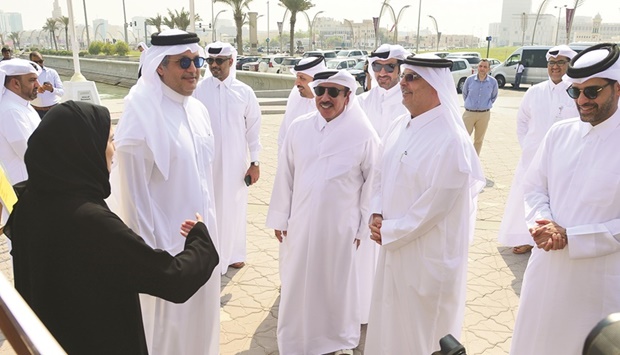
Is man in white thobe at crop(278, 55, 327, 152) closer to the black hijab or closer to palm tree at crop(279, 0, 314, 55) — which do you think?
the black hijab

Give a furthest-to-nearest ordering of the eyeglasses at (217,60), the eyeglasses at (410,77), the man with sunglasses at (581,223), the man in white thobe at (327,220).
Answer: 1. the eyeglasses at (217,60)
2. the man in white thobe at (327,220)
3. the eyeglasses at (410,77)
4. the man with sunglasses at (581,223)

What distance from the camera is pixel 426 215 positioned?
2527 millimetres

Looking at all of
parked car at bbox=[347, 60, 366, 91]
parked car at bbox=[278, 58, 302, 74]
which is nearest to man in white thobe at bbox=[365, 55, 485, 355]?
parked car at bbox=[347, 60, 366, 91]

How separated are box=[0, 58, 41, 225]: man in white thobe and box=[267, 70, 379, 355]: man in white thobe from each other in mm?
2376

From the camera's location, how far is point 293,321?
3219 millimetres

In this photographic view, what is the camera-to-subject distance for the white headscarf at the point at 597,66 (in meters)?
2.31

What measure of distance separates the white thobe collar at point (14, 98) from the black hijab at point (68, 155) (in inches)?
119

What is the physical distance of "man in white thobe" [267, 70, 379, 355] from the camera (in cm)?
311

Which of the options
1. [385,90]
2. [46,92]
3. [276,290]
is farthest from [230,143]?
[46,92]

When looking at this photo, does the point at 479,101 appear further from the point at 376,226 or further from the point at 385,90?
the point at 376,226

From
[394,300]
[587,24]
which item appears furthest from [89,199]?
[587,24]

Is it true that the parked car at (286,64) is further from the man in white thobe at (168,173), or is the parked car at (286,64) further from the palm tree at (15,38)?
the palm tree at (15,38)

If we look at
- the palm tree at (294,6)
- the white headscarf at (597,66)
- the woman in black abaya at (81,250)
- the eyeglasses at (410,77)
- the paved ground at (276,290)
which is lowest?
the paved ground at (276,290)

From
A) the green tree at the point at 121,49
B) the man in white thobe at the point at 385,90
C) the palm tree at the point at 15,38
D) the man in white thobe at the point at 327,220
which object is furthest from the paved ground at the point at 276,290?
the palm tree at the point at 15,38
